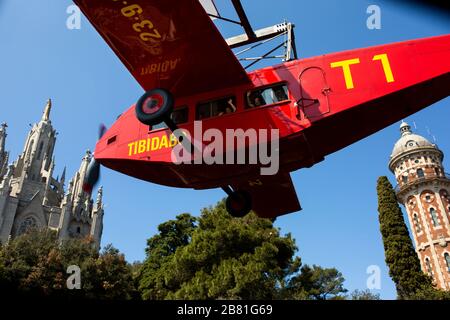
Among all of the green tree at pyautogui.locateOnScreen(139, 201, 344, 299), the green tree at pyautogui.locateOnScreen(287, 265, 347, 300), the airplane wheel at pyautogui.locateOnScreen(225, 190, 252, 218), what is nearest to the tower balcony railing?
the green tree at pyautogui.locateOnScreen(287, 265, 347, 300)

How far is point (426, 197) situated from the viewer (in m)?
49.0

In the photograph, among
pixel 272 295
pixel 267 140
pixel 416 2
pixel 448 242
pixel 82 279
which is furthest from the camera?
pixel 448 242

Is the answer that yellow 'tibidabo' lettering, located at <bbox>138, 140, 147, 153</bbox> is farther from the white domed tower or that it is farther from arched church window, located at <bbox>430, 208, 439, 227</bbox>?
arched church window, located at <bbox>430, 208, 439, 227</bbox>

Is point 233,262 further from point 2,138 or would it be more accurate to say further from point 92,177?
point 2,138

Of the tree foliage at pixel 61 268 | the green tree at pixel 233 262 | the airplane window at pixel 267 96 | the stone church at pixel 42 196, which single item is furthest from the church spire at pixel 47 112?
the airplane window at pixel 267 96

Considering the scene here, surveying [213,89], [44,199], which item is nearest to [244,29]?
[213,89]

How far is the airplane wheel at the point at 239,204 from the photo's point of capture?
10570 millimetres

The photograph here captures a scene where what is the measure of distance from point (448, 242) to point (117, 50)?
49.3m

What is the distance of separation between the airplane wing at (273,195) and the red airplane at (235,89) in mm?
2022

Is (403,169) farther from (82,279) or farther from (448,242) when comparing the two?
(82,279)

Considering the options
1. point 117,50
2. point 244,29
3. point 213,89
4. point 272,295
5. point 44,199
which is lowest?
point 272,295
